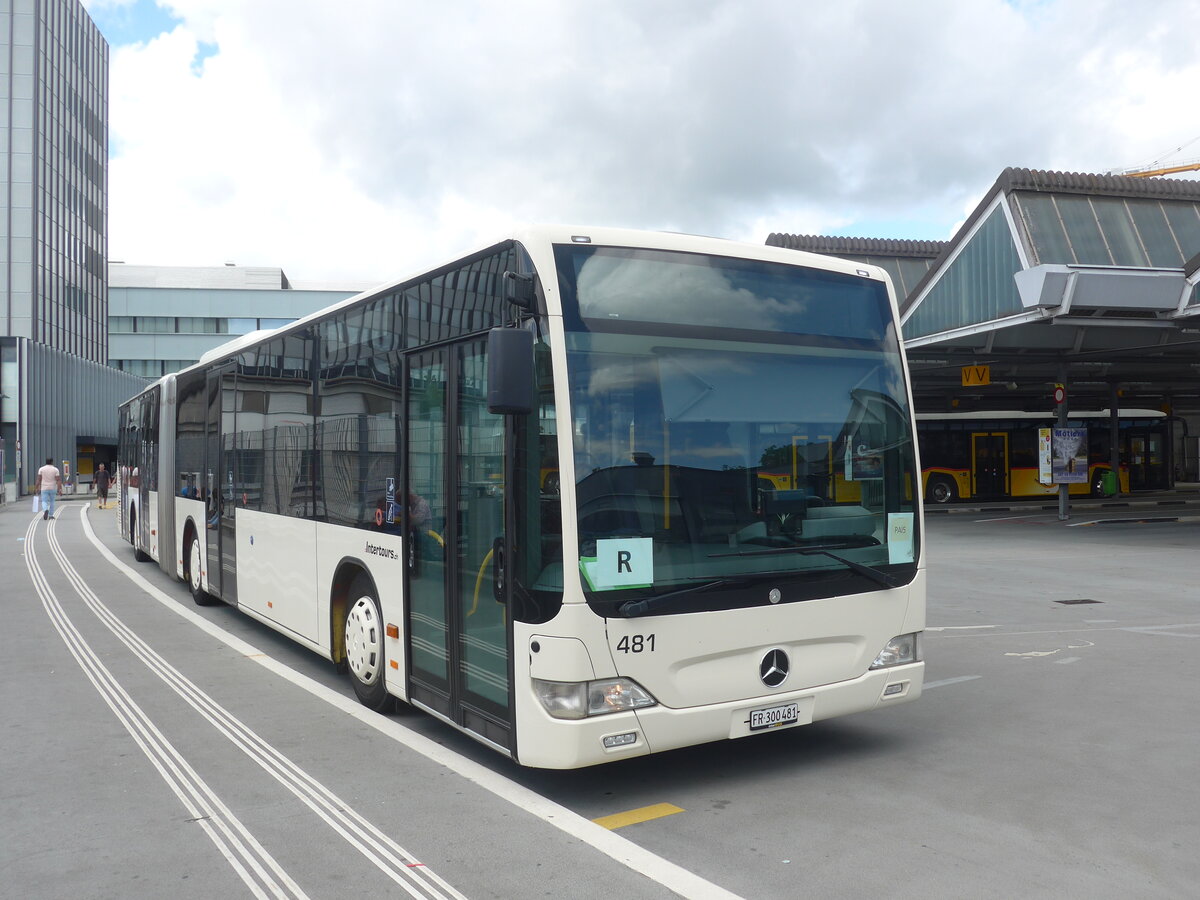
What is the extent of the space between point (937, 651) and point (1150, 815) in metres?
4.59

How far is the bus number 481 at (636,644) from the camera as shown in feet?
17.0

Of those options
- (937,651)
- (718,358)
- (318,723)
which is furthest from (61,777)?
(937,651)

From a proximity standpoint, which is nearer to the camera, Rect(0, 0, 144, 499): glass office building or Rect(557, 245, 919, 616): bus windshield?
Rect(557, 245, 919, 616): bus windshield

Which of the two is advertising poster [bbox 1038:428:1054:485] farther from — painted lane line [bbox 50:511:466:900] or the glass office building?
the glass office building

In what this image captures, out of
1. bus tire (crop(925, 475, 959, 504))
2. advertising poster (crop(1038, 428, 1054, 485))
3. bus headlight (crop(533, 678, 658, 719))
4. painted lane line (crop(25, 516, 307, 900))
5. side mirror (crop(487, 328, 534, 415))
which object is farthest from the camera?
bus tire (crop(925, 475, 959, 504))

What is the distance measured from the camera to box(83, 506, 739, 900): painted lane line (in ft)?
14.5

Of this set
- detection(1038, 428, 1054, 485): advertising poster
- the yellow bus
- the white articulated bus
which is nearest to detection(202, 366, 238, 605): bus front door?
the white articulated bus

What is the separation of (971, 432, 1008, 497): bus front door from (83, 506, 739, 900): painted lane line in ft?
98.0

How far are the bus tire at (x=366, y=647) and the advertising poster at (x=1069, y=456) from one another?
22652mm

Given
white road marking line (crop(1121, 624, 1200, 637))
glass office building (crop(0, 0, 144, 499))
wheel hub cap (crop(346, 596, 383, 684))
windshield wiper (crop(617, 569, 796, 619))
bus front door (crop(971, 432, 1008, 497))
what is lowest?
white road marking line (crop(1121, 624, 1200, 637))

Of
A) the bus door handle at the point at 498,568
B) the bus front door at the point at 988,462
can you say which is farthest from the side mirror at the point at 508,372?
Result: the bus front door at the point at 988,462

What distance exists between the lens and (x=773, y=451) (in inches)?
223

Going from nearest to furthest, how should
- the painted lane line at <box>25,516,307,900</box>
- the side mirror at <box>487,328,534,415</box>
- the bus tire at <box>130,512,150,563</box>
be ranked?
the painted lane line at <box>25,516,307,900</box> < the side mirror at <box>487,328,534,415</box> < the bus tire at <box>130,512,150,563</box>

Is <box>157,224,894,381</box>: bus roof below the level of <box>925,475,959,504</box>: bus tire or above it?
above
